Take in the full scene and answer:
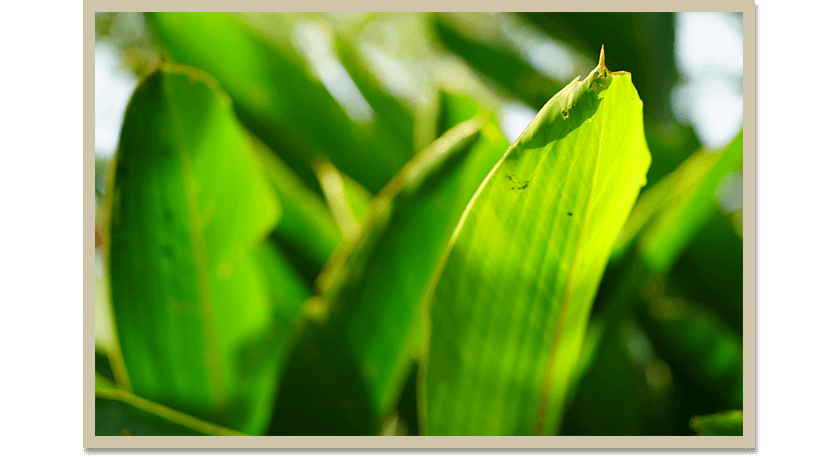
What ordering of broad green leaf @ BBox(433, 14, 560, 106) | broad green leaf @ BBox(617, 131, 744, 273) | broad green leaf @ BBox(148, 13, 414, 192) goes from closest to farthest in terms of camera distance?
1. broad green leaf @ BBox(617, 131, 744, 273)
2. broad green leaf @ BBox(148, 13, 414, 192)
3. broad green leaf @ BBox(433, 14, 560, 106)

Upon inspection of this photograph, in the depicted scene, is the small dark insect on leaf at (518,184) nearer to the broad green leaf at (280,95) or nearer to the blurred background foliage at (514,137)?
the blurred background foliage at (514,137)

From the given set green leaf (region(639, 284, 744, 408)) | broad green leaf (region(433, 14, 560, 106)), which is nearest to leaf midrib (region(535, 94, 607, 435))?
green leaf (region(639, 284, 744, 408))

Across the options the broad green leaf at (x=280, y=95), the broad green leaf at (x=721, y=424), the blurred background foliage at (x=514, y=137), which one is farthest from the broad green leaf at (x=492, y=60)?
the broad green leaf at (x=721, y=424)

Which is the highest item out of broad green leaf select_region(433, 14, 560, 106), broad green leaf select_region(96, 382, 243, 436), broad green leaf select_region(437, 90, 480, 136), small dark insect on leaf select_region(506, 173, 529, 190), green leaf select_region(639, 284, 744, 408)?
broad green leaf select_region(433, 14, 560, 106)

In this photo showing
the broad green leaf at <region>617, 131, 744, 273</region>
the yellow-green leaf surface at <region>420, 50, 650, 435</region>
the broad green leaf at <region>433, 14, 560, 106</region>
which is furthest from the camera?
the broad green leaf at <region>433, 14, 560, 106</region>

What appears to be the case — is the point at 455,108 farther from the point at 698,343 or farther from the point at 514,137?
the point at 698,343

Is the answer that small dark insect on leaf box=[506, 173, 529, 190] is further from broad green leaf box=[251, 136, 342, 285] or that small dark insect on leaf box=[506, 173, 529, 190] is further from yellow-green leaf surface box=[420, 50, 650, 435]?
broad green leaf box=[251, 136, 342, 285]
